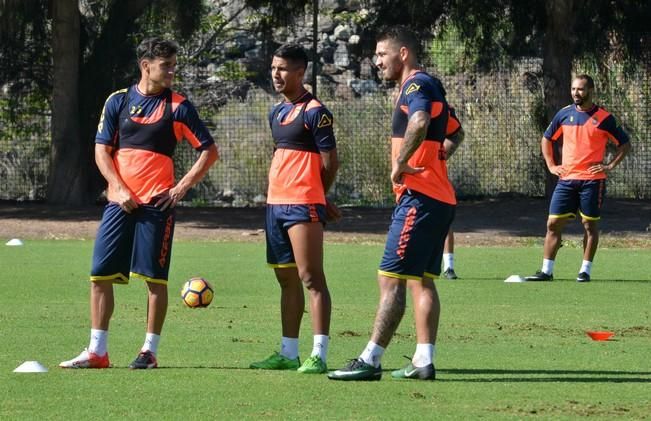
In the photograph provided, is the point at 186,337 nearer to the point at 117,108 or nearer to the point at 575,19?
the point at 117,108

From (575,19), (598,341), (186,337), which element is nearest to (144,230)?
(186,337)

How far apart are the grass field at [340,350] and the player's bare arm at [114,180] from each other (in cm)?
113

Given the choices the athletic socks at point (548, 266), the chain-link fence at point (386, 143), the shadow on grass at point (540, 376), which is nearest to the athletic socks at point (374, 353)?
the shadow on grass at point (540, 376)

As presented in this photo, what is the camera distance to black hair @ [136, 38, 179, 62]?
9.00 metres

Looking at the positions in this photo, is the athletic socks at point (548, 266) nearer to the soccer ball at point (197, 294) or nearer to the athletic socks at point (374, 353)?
the soccer ball at point (197, 294)

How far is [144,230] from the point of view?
898cm

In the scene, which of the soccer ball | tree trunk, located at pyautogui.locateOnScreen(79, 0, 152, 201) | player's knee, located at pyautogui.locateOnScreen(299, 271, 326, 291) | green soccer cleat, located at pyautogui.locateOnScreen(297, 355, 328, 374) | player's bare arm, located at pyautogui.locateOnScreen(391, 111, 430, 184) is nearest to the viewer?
player's bare arm, located at pyautogui.locateOnScreen(391, 111, 430, 184)

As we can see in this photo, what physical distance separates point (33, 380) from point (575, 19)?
19.6 m

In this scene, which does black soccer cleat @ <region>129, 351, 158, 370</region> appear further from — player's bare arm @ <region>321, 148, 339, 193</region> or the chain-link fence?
the chain-link fence

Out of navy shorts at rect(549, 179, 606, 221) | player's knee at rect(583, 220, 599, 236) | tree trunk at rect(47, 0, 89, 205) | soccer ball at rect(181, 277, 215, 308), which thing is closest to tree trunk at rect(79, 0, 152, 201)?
tree trunk at rect(47, 0, 89, 205)

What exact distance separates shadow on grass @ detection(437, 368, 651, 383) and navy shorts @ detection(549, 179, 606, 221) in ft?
23.1

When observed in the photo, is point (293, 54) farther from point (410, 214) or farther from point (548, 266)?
point (548, 266)

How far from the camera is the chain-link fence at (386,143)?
94.5 feet

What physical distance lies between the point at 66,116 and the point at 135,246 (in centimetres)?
1934
